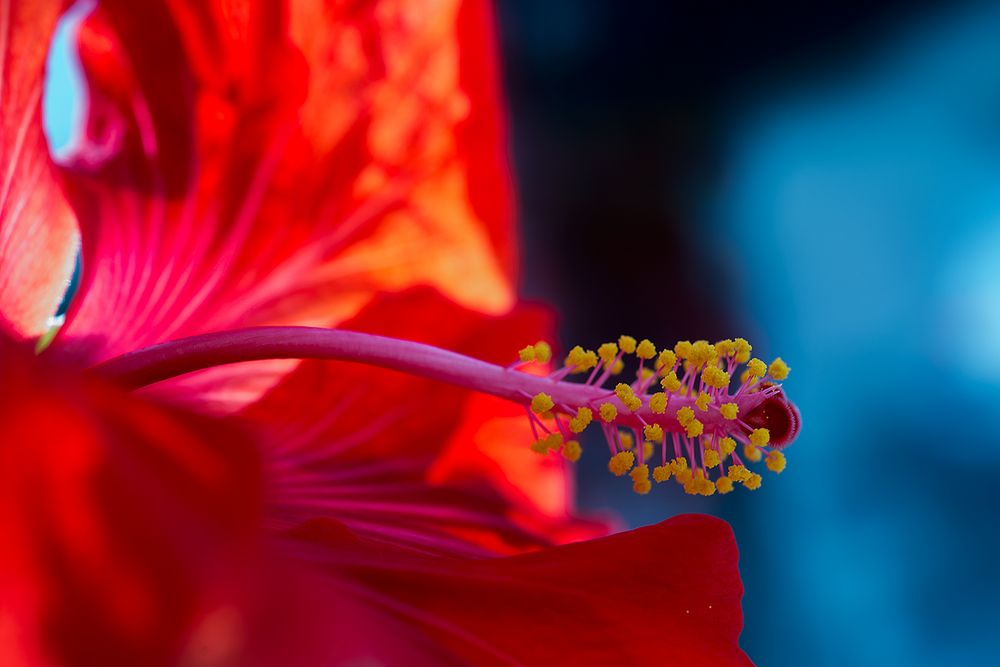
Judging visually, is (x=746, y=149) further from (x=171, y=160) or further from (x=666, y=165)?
(x=171, y=160)

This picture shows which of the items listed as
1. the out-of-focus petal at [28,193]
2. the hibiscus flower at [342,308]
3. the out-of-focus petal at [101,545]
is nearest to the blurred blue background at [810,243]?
the hibiscus flower at [342,308]

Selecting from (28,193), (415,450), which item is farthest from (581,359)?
(28,193)

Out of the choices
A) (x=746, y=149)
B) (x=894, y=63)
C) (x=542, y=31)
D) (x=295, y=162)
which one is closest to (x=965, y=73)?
(x=894, y=63)

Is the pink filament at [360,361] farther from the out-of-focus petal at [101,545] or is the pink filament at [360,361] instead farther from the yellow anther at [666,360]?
the out-of-focus petal at [101,545]

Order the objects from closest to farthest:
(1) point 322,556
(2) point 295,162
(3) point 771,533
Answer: (1) point 322,556
(2) point 295,162
(3) point 771,533

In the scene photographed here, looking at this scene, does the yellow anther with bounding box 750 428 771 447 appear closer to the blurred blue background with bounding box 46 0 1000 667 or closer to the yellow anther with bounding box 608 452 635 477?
the yellow anther with bounding box 608 452 635 477

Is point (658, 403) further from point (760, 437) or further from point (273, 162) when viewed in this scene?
point (273, 162)

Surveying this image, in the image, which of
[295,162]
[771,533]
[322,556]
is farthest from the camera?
[771,533]

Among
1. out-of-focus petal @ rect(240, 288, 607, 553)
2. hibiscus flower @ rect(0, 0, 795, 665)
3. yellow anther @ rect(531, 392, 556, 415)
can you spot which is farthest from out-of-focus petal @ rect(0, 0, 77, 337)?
yellow anther @ rect(531, 392, 556, 415)
